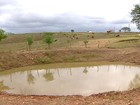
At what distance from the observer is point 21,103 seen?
57.9 feet

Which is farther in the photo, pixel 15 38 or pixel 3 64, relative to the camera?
pixel 15 38

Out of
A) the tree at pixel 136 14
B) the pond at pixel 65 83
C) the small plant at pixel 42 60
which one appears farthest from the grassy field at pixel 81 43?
the pond at pixel 65 83

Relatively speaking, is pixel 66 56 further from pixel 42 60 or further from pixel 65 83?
pixel 65 83

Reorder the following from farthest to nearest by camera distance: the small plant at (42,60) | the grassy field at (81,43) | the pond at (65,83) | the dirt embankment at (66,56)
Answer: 1. the grassy field at (81,43)
2. the small plant at (42,60)
3. the dirt embankment at (66,56)
4. the pond at (65,83)

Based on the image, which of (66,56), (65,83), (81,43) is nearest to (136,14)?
(81,43)

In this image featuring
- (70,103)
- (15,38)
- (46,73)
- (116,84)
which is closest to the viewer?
(70,103)

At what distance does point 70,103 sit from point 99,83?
31.6 feet

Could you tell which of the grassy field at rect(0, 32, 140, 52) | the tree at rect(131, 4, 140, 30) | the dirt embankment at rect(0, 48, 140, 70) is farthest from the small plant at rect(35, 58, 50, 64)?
the tree at rect(131, 4, 140, 30)

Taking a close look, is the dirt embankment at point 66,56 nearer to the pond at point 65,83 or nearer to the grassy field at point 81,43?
the pond at point 65,83

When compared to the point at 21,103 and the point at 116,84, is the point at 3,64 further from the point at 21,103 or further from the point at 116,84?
the point at 21,103

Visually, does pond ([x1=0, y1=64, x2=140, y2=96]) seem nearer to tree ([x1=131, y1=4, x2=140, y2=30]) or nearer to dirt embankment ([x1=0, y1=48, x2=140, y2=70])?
dirt embankment ([x1=0, y1=48, x2=140, y2=70])

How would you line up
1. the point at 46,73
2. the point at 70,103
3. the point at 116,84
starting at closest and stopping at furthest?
the point at 70,103 → the point at 116,84 → the point at 46,73

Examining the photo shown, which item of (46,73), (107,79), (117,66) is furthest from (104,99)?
(117,66)

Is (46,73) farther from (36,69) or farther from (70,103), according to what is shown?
(70,103)
